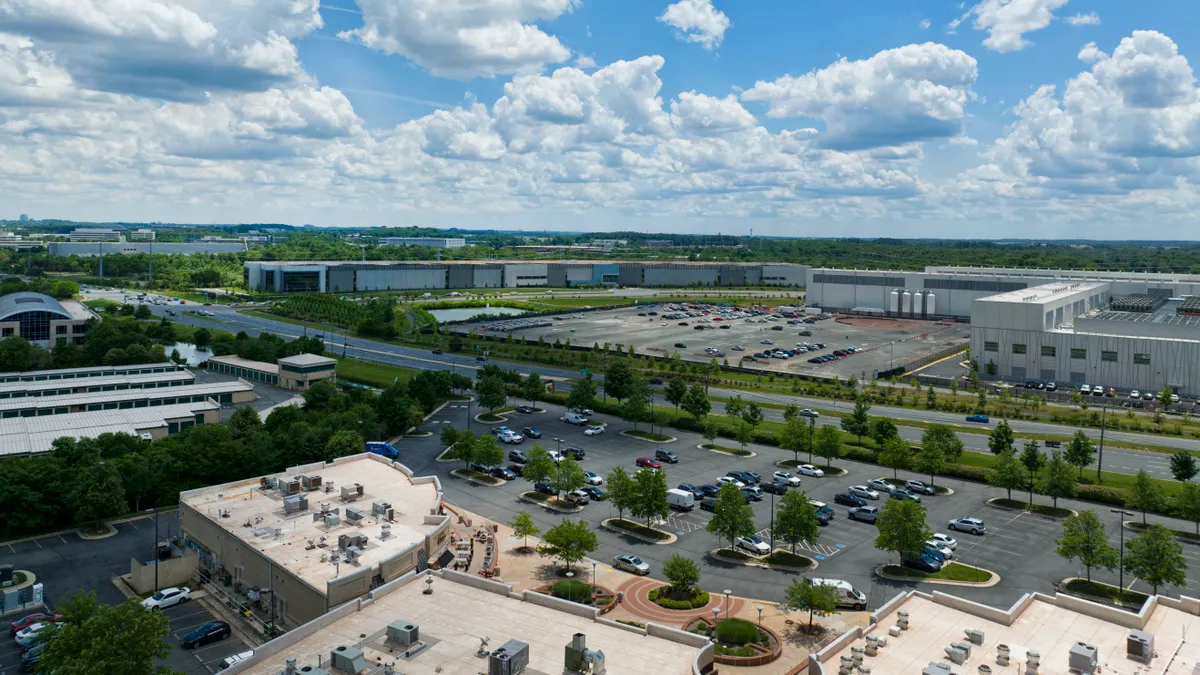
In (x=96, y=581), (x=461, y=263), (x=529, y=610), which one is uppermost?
(x=461, y=263)

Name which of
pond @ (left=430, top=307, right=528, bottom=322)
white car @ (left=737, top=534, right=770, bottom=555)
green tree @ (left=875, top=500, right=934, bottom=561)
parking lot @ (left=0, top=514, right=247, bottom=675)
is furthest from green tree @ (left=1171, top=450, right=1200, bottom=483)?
pond @ (left=430, top=307, right=528, bottom=322)

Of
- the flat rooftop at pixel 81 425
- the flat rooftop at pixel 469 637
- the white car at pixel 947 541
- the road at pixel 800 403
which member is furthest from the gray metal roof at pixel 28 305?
the white car at pixel 947 541

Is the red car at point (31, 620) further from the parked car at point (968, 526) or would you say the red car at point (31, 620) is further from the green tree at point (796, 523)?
the parked car at point (968, 526)

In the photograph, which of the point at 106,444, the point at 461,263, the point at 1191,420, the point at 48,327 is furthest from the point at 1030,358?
the point at 461,263

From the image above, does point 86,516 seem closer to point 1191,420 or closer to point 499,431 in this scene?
point 499,431

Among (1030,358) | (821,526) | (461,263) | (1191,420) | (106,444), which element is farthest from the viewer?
(461,263)

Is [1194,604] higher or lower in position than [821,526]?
higher

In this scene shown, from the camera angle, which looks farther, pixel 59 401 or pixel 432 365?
pixel 432 365
